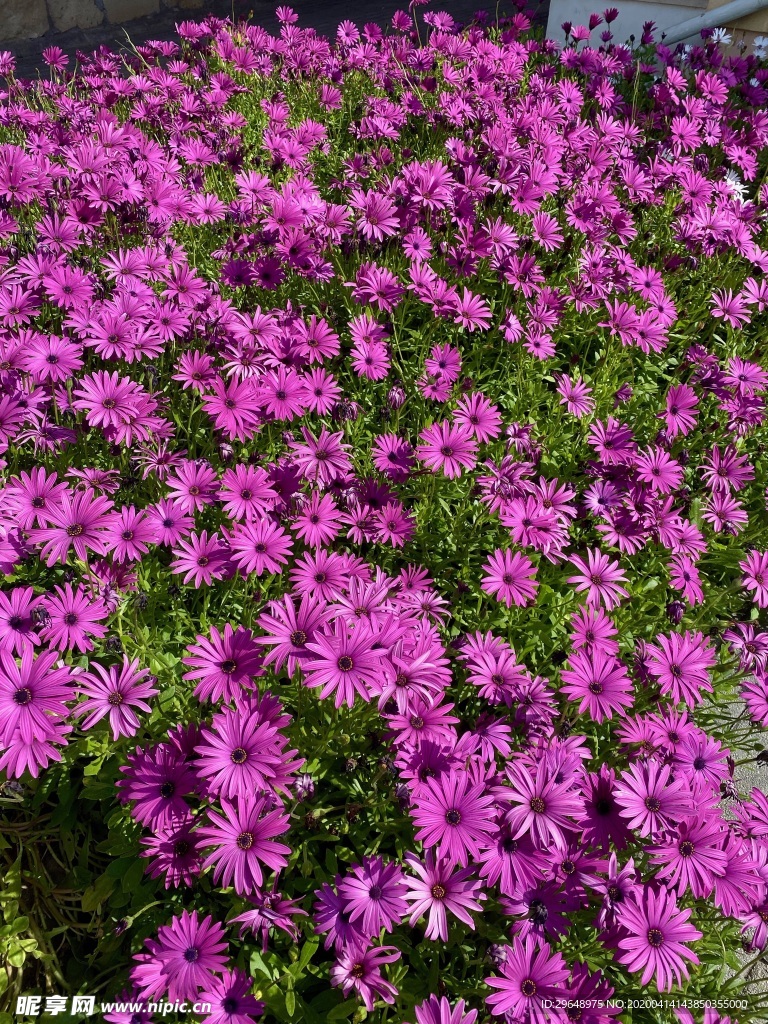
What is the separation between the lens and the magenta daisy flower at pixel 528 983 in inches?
55.4

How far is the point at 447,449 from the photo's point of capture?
97.9 inches

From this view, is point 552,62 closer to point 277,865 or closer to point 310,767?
point 310,767

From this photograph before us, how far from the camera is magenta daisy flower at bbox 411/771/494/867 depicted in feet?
4.88

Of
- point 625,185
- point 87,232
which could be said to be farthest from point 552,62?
point 87,232

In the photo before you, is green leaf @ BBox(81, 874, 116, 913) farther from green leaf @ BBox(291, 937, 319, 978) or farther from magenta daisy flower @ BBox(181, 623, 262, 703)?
magenta daisy flower @ BBox(181, 623, 262, 703)

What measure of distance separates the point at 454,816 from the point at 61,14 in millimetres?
10446

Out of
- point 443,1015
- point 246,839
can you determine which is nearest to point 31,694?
point 246,839

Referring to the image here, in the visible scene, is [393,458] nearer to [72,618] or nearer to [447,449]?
[447,449]

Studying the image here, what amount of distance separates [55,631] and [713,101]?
5.33 metres

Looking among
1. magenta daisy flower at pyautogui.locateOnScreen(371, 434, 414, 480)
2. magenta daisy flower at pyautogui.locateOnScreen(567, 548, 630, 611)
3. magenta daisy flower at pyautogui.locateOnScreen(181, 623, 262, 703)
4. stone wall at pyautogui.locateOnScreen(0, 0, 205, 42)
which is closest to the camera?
magenta daisy flower at pyautogui.locateOnScreen(181, 623, 262, 703)

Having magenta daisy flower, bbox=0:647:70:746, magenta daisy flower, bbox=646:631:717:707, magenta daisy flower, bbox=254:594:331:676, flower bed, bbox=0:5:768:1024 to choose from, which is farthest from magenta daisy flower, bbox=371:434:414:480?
magenta daisy flower, bbox=0:647:70:746

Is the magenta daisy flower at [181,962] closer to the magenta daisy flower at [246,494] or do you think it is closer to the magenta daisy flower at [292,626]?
the magenta daisy flower at [292,626]

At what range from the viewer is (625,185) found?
3.89 meters

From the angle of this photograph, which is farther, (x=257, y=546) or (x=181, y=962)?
(x=257, y=546)
